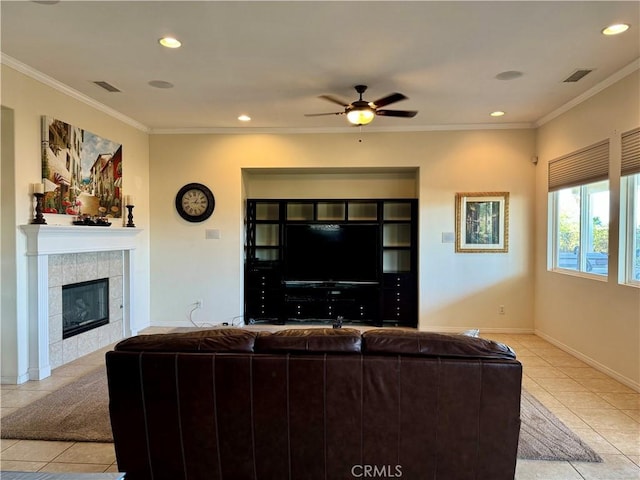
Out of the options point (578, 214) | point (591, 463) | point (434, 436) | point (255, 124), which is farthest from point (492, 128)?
point (434, 436)

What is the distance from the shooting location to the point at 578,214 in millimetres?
4523

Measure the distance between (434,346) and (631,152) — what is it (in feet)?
10.2

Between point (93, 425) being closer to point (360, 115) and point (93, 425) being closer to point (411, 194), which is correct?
point (360, 115)

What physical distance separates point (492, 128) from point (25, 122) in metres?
5.53

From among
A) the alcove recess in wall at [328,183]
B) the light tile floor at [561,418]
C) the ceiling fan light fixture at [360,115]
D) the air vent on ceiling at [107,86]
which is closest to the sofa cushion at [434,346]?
the light tile floor at [561,418]

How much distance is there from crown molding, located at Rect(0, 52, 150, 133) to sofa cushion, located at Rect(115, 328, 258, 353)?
311 cm

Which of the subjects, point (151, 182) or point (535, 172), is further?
point (151, 182)

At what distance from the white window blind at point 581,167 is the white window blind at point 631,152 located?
252 mm

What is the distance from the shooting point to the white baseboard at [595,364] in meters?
3.51

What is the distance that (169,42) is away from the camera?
3109mm

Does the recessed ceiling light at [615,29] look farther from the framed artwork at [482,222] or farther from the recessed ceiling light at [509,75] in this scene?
the framed artwork at [482,222]

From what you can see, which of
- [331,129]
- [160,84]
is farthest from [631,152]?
[160,84]

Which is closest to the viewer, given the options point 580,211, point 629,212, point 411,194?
point 629,212

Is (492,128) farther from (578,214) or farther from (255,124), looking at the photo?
(255,124)
